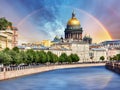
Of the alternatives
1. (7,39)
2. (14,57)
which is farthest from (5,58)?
(7,39)

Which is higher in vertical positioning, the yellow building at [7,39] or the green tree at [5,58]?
the yellow building at [7,39]

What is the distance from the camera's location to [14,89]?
58406 mm

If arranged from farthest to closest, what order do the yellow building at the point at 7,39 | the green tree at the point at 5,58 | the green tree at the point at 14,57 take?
the yellow building at the point at 7,39 → the green tree at the point at 14,57 → the green tree at the point at 5,58

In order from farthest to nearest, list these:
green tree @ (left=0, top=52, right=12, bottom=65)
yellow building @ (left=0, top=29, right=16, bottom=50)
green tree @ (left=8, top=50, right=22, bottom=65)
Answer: yellow building @ (left=0, top=29, right=16, bottom=50), green tree @ (left=8, top=50, right=22, bottom=65), green tree @ (left=0, top=52, right=12, bottom=65)

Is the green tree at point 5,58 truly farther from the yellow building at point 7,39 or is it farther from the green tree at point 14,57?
the yellow building at point 7,39

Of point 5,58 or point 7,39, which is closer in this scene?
point 5,58

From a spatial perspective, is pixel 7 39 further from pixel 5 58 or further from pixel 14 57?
pixel 5 58

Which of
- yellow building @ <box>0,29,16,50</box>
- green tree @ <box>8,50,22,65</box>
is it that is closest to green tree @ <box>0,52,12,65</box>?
green tree @ <box>8,50,22,65</box>

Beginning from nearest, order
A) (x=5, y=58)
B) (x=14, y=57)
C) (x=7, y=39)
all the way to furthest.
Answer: (x=5, y=58)
(x=14, y=57)
(x=7, y=39)

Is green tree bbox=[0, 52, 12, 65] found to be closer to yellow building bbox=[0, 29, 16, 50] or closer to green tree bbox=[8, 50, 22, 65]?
green tree bbox=[8, 50, 22, 65]

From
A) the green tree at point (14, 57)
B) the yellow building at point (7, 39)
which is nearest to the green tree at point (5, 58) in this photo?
the green tree at point (14, 57)

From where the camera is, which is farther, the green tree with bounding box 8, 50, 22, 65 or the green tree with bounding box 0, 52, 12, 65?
the green tree with bounding box 8, 50, 22, 65

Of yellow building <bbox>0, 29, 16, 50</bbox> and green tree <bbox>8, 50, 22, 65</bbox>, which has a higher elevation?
yellow building <bbox>0, 29, 16, 50</bbox>

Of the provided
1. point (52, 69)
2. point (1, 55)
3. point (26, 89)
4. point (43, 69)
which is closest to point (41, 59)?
point (52, 69)
